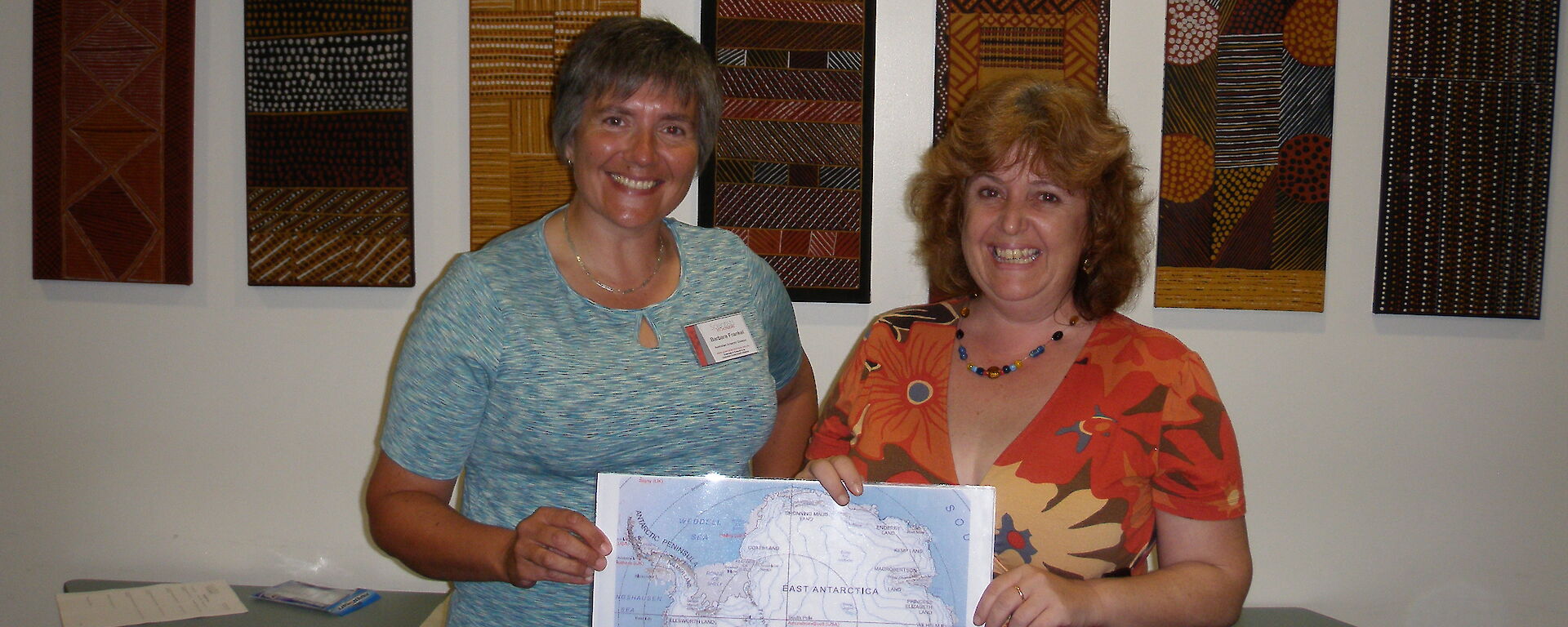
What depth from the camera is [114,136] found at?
8.43 ft

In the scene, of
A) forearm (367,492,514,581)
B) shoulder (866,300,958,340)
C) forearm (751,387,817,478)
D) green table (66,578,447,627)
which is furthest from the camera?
green table (66,578,447,627)

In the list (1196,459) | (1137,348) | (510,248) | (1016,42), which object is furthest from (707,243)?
(1016,42)

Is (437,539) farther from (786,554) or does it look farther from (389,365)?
(389,365)

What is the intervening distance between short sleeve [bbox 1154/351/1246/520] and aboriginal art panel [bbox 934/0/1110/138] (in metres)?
1.31

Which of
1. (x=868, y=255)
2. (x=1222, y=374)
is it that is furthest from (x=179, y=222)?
(x=1222, y=374)

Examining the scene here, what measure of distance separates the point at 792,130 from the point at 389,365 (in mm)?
1411

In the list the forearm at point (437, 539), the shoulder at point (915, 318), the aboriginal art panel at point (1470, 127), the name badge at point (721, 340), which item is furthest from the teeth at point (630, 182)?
the aboriginal art panel at point (1470, 127)

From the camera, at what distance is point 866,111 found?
8.17 feet

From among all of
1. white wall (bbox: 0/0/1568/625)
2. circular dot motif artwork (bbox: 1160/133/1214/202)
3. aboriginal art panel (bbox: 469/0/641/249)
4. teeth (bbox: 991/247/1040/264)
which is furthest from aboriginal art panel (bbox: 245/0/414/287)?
circular dot motif artwork (bbox: 1160/133/1214/202)

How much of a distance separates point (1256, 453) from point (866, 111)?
1553 millimetres

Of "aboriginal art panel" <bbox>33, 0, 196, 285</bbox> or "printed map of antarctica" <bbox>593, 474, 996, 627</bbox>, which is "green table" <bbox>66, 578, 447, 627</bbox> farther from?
"printed map of antarctica" <bbox>593, 474, 996, 627</bbox>

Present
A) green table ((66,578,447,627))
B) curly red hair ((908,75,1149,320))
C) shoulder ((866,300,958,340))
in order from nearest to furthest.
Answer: curly red hair ((908,75,1149,320)) < shoulder ((866,300,958,340)) < green table ((66,578,447,627))

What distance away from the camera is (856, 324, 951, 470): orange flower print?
1495 mm

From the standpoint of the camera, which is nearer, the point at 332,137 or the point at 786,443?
the point at 786,443
